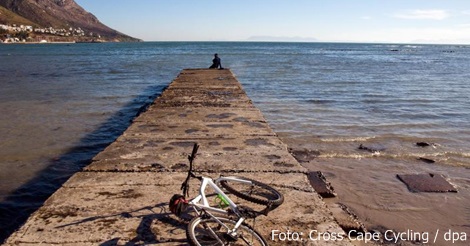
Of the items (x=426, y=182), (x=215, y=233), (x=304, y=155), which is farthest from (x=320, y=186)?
(x=215, y=233)

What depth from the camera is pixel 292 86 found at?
66.8 ft

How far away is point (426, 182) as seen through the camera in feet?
21.2

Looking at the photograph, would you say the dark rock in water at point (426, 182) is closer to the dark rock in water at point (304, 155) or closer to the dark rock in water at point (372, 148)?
the dark rock in water at point (372, 148)

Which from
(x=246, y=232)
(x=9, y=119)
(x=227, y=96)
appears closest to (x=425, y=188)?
(x=246, y=232)

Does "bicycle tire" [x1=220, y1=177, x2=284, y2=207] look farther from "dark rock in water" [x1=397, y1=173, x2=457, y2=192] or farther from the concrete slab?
"dark rock in water" [x1=397, y1=173, x2=457, y2=192]

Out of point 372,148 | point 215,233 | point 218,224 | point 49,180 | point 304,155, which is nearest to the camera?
point 215,233

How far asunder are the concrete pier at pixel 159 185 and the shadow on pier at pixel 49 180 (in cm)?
133

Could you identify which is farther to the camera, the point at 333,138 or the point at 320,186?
the point at 333,138

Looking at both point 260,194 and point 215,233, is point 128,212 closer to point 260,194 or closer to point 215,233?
point 215,233

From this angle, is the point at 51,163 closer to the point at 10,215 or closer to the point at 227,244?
the point at 10,215

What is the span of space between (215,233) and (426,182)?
→ 16.6 ft

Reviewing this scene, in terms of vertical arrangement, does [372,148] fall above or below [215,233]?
below

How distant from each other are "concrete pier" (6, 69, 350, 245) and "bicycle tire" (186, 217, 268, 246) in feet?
1.01

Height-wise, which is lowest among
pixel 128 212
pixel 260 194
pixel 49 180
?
pixel 49 180
